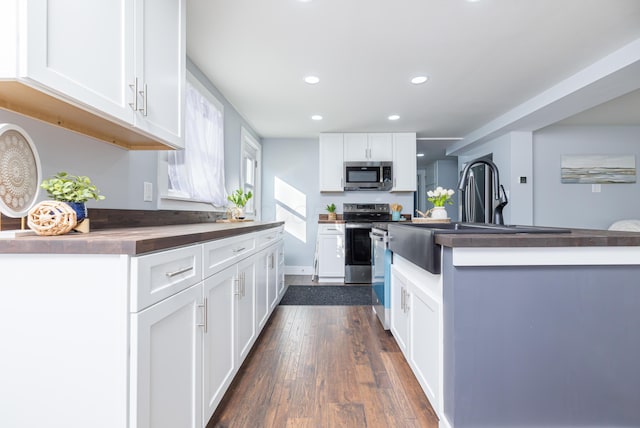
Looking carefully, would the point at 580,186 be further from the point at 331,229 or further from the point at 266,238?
the point at 266,238

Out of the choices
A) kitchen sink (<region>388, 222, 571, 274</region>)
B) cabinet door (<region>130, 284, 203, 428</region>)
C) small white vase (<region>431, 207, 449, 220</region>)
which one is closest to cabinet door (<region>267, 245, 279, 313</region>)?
kitchen sink (<region>388, 222, 571, 274</region>)

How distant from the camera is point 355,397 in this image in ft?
5.28

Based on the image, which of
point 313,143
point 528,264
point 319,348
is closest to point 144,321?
point 528,264

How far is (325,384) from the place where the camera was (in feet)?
5.68

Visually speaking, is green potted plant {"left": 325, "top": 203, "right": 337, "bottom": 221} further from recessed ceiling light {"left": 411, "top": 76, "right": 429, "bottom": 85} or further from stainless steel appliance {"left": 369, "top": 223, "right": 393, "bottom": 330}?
recessed ceiling light {"left": 411, "top": 76, "right": 429, "bottom": 85}

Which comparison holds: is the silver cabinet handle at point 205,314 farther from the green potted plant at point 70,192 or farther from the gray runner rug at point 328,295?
the gray runner rug at point 328,295

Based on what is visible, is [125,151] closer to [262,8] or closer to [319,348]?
[262,8]

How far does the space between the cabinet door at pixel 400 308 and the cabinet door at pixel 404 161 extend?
9.14ft

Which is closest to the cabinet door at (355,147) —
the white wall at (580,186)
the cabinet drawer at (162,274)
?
the white wall at (580,186)

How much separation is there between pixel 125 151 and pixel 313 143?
12.1ft

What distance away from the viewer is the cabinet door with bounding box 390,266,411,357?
1.79 metres

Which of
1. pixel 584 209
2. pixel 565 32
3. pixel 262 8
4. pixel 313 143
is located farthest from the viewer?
pixel 313 143

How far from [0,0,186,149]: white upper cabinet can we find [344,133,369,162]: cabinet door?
336 cm

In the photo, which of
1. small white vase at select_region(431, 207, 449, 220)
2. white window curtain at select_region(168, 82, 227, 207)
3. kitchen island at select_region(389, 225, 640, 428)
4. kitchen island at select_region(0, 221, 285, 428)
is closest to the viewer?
kitchen island at select_region(0, 221, 285, 428)
